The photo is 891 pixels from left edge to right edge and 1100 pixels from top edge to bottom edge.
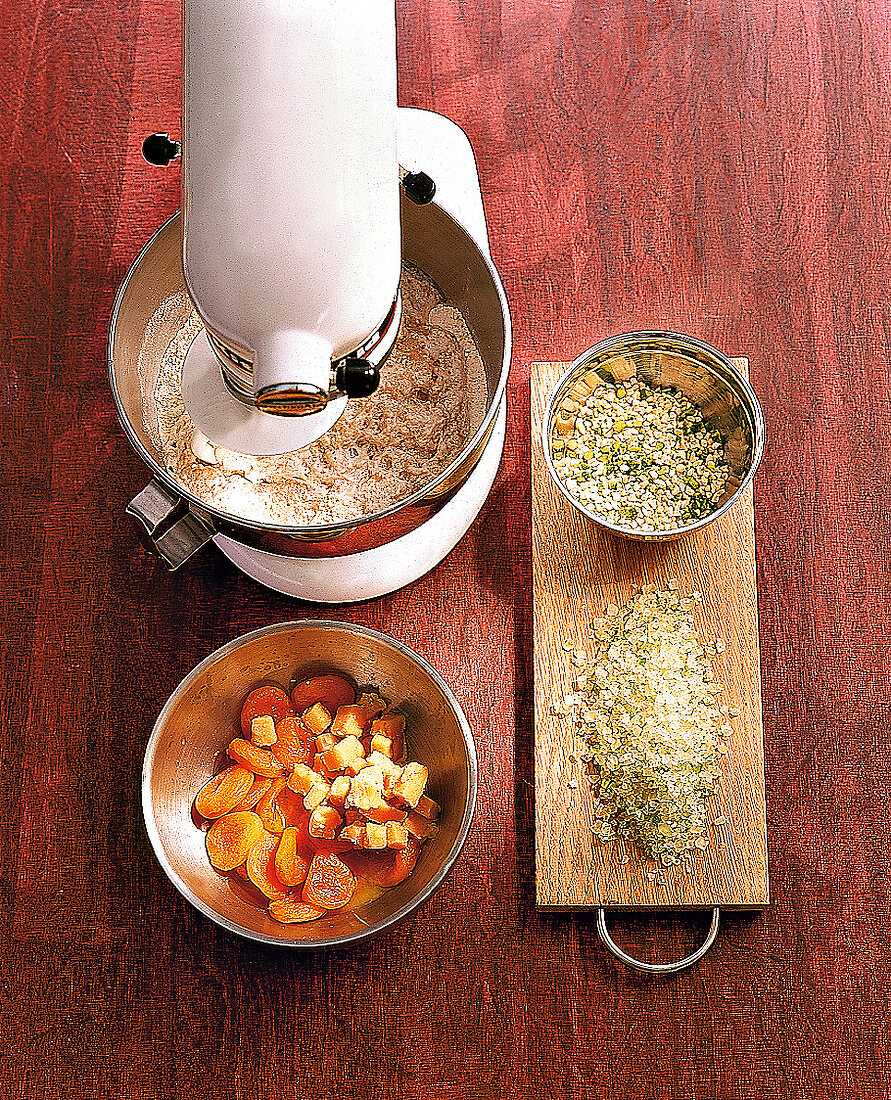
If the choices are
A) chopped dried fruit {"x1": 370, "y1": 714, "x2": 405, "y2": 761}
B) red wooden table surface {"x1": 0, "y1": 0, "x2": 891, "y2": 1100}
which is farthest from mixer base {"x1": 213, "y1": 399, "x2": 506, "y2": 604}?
chopped dried fruit {"x1": 370, "y1": 714, "x2": 405, "y2": 761}

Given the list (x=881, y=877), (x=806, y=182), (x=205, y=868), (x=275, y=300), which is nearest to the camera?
(x=275, y=300)

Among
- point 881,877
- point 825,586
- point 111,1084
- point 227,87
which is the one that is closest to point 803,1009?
point 881,877

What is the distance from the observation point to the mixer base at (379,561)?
1092 mm

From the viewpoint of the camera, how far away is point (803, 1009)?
1.15m

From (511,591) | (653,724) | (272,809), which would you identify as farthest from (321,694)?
(653,724)

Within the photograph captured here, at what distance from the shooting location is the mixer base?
109cm

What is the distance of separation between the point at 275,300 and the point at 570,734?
0.64 metres

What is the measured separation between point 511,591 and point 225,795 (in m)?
0.40

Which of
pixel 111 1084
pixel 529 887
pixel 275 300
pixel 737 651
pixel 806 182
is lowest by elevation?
pixel 111 1084

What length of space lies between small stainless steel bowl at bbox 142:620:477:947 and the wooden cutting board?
0.41ft

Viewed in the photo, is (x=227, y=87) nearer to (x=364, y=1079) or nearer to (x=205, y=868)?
(x=205, y=868)

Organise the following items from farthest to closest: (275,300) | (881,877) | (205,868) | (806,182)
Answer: (806,182) < (881,877) < (205,868) < (275,300)

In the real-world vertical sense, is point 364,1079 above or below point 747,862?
below

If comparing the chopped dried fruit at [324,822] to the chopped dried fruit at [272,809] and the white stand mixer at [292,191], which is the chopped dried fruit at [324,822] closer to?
the chopped dried fruit at [272,809]
